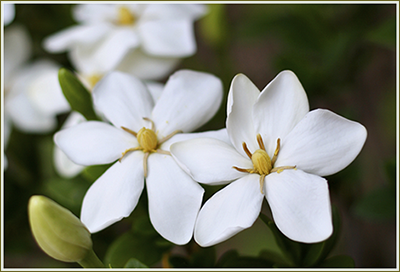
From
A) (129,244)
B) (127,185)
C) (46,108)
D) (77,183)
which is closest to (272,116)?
(127,185)

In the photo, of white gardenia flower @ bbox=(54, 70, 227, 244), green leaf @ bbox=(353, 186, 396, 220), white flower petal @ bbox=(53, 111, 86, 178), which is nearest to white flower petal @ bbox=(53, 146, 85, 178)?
white flower petal @ bbox=(53, 111, 86, 178)

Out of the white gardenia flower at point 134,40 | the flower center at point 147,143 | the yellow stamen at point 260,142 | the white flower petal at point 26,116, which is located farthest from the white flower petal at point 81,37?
the yellow stamen at point 260,142

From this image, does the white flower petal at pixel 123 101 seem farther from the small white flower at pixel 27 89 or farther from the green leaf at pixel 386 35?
the green leaf at pixel 386 35

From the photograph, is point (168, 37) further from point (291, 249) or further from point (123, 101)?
point (291, 249)

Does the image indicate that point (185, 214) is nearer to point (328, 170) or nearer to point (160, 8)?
point (328, 170)

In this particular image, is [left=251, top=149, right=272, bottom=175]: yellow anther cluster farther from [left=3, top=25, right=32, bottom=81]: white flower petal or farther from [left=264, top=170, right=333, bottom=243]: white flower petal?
[left=3, top=25, right=32, bottom=81]: white flower petal

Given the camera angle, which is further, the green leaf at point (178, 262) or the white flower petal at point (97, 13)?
the white flower petal at point (97, 13)
